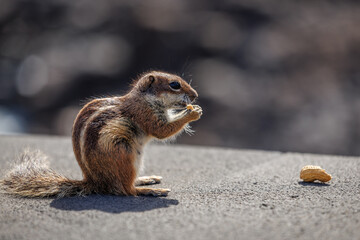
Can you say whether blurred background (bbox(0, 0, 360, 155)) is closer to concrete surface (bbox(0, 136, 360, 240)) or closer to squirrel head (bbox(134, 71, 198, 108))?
concrete surface (bbox(0, 136, 360, 240))

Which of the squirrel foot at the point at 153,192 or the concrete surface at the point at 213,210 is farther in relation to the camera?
the squirrel foot at the point at 153,192

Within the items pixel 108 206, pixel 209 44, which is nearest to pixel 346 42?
pixel 209 44

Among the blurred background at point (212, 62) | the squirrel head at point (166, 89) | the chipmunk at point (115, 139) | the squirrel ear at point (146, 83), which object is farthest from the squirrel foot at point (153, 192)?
the blurred background at point (212, 62)

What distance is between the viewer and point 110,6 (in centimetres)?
1462

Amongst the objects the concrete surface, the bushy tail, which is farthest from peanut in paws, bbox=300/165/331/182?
the bushy tail

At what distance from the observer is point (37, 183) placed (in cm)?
344

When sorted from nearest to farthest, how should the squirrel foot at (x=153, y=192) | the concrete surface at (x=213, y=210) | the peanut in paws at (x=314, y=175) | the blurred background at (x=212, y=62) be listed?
1. the concrete surface at (x=213, y=210)
2. the squirrel foot at (x=153, y=192)
3. the peanut in paws at (x=314, y=175)
4. the blurred background at (x=212, y=62)

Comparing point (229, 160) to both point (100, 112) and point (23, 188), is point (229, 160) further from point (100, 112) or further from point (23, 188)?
point (23, 188)

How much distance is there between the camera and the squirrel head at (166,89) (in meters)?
3.76

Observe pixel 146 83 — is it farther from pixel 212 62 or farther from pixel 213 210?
pixel 212 62

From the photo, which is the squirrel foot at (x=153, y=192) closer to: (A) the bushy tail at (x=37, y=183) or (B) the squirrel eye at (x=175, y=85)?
(A) the bushy tail at (x=37, y=183)

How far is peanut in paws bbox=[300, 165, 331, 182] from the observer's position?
11.9 feet

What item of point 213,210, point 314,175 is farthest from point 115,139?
point 314,175

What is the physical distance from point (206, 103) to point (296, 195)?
27.3 feet
